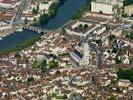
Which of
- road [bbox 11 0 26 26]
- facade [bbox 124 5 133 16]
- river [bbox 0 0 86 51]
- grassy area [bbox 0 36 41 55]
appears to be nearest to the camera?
grassy area [bbox 0 36 41 55]

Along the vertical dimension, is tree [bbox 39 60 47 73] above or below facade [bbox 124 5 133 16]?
below

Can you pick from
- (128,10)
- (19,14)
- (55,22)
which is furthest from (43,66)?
(128,10)

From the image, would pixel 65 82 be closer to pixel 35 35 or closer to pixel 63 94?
pixel 63 94

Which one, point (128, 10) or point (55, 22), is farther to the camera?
point (128, 10)

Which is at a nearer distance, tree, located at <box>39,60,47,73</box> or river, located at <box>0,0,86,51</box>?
tree, located at <box>39,60,47,73</box>

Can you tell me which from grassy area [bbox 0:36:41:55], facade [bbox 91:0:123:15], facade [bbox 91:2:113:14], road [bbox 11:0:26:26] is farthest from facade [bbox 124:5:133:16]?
grassy area [bbox 0:36:41:55]

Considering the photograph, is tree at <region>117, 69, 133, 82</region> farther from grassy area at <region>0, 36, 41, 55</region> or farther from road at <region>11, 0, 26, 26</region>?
road at <region>11, 0, 26, 26</region>

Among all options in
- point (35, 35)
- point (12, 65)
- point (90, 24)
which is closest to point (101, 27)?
point (90, 24)

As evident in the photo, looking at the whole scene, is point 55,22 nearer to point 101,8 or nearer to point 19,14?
point 19,14

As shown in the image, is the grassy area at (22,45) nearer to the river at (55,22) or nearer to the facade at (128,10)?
the river at (55,22)
